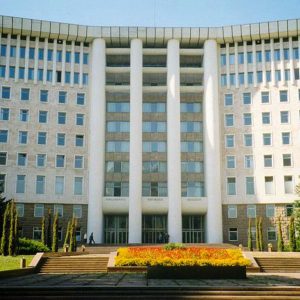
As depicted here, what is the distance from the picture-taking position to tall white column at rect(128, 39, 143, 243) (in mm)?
52969

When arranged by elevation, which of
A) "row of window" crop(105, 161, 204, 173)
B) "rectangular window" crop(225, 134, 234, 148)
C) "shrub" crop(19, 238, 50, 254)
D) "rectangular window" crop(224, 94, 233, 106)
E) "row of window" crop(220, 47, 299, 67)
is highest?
"row of window" crop(220, 47, 299, 67)

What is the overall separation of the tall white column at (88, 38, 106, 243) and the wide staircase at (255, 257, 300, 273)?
24200mm

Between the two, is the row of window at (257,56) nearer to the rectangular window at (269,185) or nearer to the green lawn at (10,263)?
the rectangular window at (269,185)

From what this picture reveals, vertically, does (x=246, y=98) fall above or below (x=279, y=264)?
above

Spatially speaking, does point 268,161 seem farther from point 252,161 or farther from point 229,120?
A: point 229,120

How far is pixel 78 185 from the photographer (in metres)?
55.8

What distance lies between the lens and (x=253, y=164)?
55969 millimetres

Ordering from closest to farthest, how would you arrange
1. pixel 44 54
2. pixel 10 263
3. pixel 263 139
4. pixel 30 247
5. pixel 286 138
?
1. pixel 10 263
2. pixel 30 247
3. pixel 286 138
4. pixel 263 139
5. pixel 44 54

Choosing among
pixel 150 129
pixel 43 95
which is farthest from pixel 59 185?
pixel 150 129

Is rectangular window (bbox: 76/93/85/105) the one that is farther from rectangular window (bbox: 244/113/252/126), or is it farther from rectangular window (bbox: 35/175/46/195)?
rectangular window (bbox: 244/113/252/126)

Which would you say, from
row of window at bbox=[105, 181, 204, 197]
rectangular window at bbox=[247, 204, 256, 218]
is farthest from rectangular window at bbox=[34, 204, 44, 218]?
rectangular window at bbox=[247, 204, 256, 218]

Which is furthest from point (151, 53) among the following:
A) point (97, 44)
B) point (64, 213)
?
point (64, 213)

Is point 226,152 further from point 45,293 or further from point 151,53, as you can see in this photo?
point 45,293

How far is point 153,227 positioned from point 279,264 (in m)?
25.5
